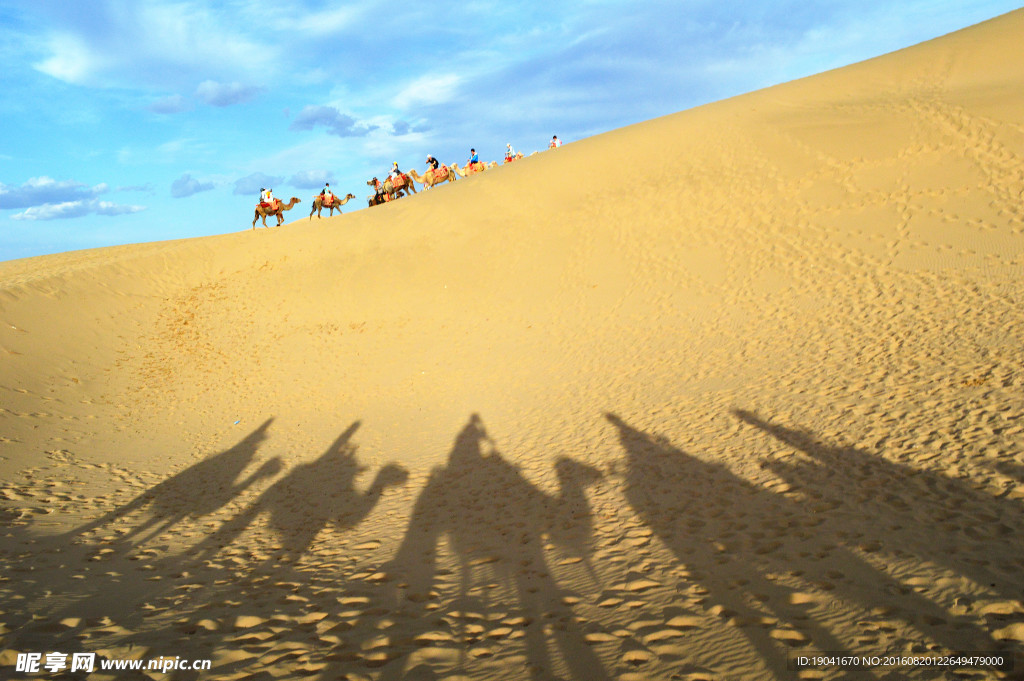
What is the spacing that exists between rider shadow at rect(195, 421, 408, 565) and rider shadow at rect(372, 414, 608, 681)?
79 cm

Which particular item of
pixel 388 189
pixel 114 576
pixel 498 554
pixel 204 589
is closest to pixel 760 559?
pixel 498 554

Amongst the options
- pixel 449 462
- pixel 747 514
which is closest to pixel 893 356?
pixel 747 514

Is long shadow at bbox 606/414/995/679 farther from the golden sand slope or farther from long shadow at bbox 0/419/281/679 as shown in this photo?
long shadow at bbox 0/419/281/679

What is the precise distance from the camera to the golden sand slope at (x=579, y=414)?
3.96m

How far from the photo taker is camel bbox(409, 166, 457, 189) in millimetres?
28609

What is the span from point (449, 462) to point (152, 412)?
24.5 ft

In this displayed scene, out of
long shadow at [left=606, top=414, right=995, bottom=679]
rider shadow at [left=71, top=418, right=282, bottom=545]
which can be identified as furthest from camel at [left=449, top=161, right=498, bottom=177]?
long shadow at [left=606, top=414, right=995, bottom=679]

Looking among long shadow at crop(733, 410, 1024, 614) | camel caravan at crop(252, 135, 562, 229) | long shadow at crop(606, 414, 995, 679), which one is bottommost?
long shadow at crop(606, 414, 995, 679)

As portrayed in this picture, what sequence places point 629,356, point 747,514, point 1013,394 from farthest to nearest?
point 629,356 < point 1013,394 < point 747,514

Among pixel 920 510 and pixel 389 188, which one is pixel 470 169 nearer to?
pixel 389 188

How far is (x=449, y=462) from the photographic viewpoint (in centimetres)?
863

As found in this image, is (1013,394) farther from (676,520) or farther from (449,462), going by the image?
(449,462)

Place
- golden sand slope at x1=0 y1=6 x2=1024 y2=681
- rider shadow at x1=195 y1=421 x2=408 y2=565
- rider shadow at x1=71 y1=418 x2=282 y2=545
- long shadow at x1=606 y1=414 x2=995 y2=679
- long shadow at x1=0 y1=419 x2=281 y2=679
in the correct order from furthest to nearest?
rider shadow at x1=71 y1=418 x2=282 y2=545 → rider shadow at x1=195 y1=421 x2=408 y2=565 → golden sand slope at x1=0 y1=6 x2=1024 y2=681 → long shadow at x1=0 y1=419 x2=281 y2=679 → long shadow at x1=606 y1=414 x2=995 y2=679

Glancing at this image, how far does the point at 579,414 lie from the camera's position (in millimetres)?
9430
